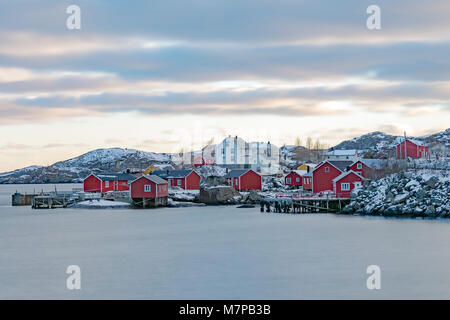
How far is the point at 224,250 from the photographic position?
120 feet

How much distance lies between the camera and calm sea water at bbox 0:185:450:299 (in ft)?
84.2

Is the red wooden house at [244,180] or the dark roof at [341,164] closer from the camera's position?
the dark roof at [341,164]

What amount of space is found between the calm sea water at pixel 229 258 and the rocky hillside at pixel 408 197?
2.79 meters

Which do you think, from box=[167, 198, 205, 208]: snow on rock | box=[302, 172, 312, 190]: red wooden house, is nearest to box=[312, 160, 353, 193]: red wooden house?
box=[302, 172, 312, 190]: red wooden house

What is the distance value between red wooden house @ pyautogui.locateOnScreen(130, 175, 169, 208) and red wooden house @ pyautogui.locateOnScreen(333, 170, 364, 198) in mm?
20885

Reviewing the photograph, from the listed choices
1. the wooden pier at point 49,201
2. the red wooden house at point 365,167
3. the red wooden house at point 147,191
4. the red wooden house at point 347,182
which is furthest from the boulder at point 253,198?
the wooden pier at point 49,201

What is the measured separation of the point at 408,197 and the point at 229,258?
25037 mm

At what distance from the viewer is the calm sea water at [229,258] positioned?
84.2 feet

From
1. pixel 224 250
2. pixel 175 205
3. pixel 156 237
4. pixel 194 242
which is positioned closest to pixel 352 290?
pixel 224 250

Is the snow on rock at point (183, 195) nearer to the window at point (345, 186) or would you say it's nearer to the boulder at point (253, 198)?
the boulder at point (253, 198)

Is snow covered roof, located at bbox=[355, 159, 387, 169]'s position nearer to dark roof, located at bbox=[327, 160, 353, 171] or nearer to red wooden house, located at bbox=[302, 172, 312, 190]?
dark roof, located at bbox=[327, 160, 353, 171]

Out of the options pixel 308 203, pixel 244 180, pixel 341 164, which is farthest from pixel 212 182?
pixel 308 203

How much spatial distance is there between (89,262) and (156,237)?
35.9ft

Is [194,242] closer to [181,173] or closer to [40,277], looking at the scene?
[40,277]
